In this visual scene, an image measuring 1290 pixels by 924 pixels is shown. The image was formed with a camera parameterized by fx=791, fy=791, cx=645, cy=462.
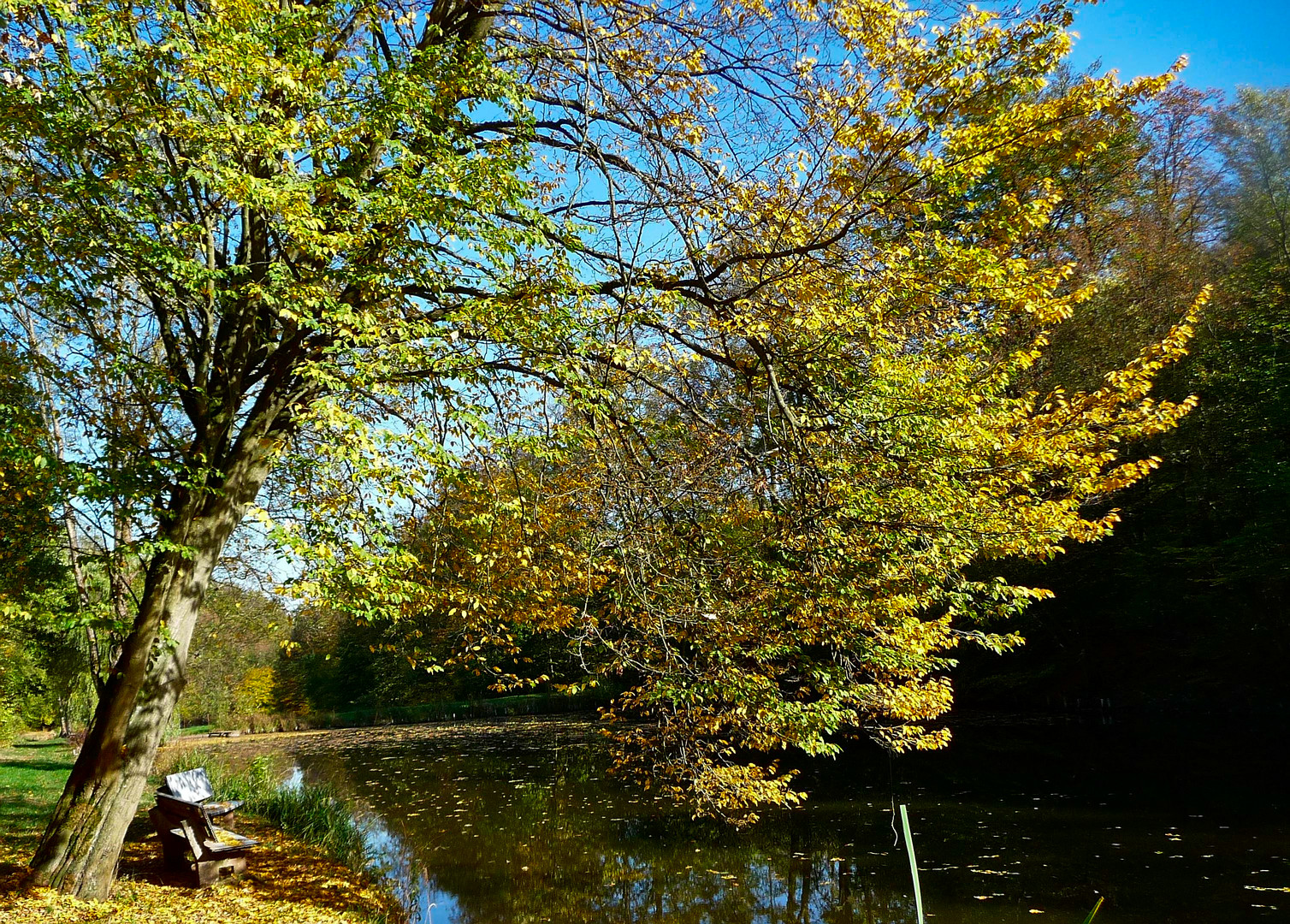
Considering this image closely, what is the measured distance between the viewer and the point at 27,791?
1200 cm

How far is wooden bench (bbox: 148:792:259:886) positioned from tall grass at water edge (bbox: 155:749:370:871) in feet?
5.82

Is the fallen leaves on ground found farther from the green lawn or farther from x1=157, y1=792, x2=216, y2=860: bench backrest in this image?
the green lawn

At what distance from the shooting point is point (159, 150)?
6.16m

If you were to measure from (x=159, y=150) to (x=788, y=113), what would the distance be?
15.8 ft

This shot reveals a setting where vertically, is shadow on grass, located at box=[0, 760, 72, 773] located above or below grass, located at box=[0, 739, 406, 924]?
above

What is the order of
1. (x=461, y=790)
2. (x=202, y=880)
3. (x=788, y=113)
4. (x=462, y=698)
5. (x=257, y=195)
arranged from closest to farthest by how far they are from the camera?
(x=257, y=195)
(x=788, y=113)
(x=202, y=880)
(x=461, y=790)
(x=462, y=698)

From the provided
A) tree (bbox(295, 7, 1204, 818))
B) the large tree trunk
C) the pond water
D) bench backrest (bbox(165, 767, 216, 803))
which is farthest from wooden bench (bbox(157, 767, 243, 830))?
tree (bbox(295, 7, 1204, 818))

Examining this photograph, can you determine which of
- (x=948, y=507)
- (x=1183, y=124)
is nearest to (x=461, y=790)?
(x=948, y=507)

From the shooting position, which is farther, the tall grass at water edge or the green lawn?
the tall grass at water edge

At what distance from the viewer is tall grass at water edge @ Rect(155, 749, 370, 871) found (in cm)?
955

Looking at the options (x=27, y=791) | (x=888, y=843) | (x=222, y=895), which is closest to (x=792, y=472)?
(x=222, y=895)

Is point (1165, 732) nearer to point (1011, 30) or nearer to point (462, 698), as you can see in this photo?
point (1011, 30)

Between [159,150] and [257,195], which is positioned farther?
[159,150]

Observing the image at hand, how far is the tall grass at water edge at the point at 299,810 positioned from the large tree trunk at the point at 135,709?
3609mm
